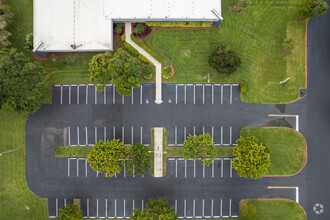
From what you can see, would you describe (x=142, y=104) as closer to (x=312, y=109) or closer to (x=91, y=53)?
(x=91, y=53)

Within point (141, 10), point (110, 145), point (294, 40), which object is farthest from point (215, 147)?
point (141, 10)

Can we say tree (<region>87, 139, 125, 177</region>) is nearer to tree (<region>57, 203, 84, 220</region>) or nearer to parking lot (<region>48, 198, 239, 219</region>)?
parking lot (<region>48, 198, 239, 219</region>)

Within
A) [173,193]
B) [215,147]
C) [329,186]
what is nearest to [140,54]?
[215,147]

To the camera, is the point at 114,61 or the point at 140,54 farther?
the point at 140,54

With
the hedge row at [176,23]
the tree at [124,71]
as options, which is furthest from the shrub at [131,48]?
the hedge row at [176,23]

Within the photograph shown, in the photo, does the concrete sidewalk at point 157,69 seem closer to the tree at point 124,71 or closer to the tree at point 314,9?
the tree at point 124,71

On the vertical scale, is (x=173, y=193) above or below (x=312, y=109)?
below

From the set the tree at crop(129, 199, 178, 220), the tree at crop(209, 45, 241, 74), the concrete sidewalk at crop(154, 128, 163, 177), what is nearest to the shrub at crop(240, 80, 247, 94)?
the tree at crop(209, 45, 241, 74)

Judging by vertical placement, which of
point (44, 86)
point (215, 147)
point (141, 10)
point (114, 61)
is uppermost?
point (141, 10)
